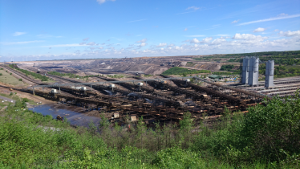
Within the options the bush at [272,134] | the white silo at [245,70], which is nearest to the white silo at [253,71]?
the white silo at [245,70]

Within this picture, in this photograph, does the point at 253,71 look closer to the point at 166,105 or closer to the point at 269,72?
the point at 269,72

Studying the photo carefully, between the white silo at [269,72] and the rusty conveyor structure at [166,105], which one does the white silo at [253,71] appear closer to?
the white silo at [269,72]

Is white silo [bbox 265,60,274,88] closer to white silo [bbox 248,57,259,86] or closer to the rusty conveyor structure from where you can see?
white silo [bbox 248,57,259,86]

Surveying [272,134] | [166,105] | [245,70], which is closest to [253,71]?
[245,70]

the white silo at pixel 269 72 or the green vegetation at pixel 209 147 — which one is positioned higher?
the white silo at pixel 269 72

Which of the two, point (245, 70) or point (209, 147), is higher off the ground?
point (245, 70)

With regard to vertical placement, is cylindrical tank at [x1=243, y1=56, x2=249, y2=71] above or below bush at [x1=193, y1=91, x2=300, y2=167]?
above

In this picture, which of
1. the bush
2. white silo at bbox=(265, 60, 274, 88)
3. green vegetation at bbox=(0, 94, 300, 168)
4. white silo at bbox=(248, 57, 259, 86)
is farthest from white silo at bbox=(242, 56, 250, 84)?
the bush

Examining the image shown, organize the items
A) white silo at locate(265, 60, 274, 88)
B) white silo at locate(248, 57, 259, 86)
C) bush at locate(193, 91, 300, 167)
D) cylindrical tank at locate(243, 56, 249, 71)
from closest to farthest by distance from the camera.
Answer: bush at locate(193, 91, 300, 167), white silo at locate(265, 60, 274, 88), white silo at locate(248, 57, 259, 86), cylindrical tank at locate(243, 56, 249, 71)

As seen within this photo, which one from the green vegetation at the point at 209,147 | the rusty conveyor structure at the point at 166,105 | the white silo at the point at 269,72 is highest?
the white silo at the point at 269,72
